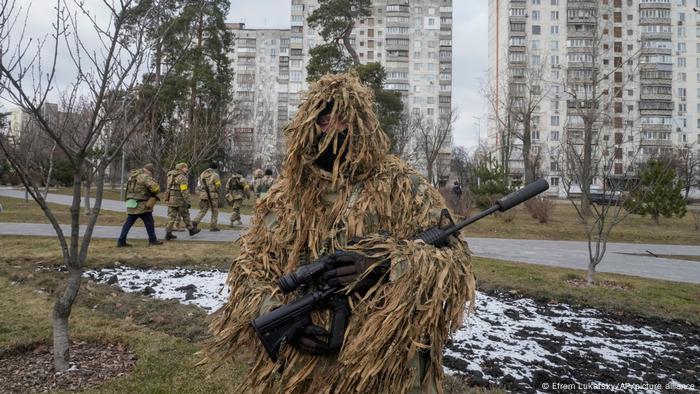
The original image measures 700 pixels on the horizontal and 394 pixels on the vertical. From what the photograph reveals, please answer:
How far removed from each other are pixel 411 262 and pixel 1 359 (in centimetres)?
382

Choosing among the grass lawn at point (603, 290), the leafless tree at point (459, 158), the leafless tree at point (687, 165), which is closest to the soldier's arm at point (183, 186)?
the grass lawn at point (603, 290)

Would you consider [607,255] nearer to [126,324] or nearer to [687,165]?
[126,324]

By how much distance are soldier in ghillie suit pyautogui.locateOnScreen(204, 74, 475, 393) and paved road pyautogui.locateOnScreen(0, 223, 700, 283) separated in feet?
27.4

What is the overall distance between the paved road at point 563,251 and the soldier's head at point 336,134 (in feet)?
27.7

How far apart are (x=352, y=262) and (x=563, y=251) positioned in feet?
37.0

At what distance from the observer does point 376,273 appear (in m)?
1.83

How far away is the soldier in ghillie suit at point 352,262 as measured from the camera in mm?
1710

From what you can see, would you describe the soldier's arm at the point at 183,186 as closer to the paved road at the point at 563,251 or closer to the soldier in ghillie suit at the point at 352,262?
the paved road at the point at 563,251

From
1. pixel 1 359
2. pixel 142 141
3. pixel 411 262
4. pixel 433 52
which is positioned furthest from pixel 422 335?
pixel 433 52

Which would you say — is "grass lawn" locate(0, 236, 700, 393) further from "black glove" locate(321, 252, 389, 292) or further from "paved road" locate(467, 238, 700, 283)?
"paved road" locate(467, 238, 700, 283)

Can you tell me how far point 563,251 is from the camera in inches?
449

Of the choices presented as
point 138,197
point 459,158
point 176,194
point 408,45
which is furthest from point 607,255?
point 408,45

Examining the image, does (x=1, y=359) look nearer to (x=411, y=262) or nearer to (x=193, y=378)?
(x=193, y=378)

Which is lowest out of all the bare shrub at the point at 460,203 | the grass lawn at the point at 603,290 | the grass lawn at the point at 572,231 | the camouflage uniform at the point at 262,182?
the grass lawn at the point at 603,290
